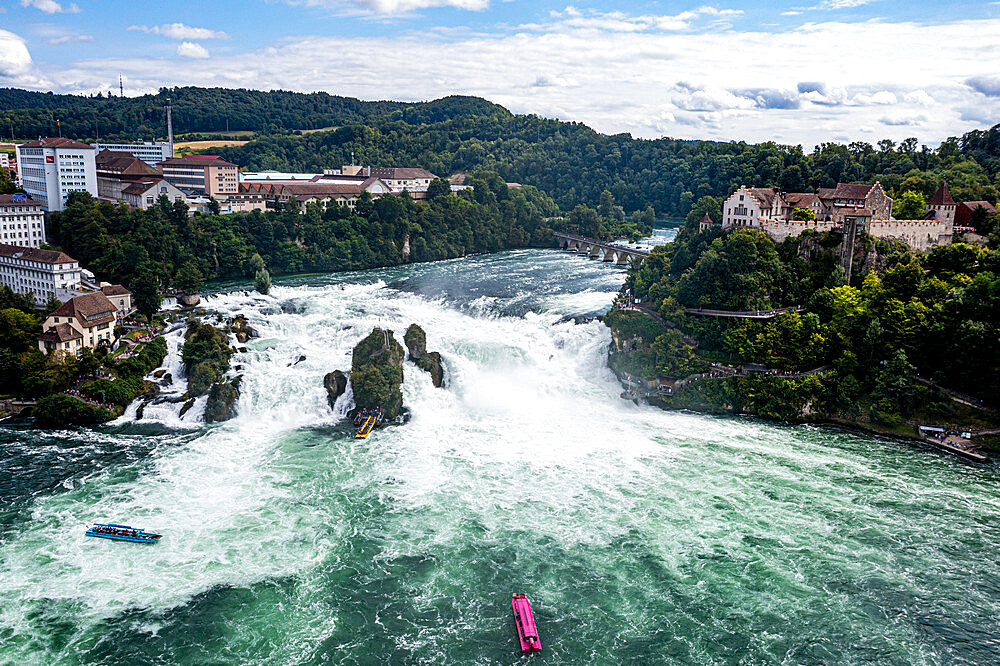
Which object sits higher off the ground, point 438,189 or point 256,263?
point 438,189

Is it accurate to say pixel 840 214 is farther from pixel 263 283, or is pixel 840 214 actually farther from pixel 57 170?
pixel 57 170

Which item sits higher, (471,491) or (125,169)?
(125,169)

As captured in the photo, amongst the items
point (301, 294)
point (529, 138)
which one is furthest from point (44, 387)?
point (529, 138)

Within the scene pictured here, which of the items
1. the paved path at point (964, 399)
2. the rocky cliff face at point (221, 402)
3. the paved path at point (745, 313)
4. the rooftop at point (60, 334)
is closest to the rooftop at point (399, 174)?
the rooftop at point (60, 334)

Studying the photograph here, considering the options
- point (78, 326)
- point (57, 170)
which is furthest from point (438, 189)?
point (78, 326)

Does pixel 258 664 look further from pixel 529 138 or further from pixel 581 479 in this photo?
pixel 529 138

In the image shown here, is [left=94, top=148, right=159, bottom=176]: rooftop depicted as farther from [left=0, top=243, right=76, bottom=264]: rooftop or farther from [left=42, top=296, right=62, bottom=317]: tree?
[left=42, top=296, right=62, bottom=317]: tree

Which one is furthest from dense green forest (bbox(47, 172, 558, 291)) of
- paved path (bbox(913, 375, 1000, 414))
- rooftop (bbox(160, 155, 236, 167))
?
paved path (bbox(913, 375, 1000, 414))
